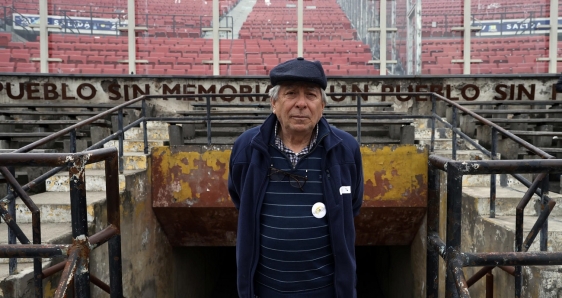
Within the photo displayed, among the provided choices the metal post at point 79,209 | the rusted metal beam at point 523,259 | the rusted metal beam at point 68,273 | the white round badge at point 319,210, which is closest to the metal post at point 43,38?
the metal post at point 79,209

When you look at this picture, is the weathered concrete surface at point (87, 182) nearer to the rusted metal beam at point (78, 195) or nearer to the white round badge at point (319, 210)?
the rusted metal beam at point (78, 195)

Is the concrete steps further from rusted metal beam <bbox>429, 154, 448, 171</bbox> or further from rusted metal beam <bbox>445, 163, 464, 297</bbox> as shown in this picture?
rusted metal beam <bbox>445, 163, 464, 297</bbox>

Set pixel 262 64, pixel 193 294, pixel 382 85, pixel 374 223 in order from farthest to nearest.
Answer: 1. pixel 262 64
2. pixel 382 85
3. pixel 193 294
4. pixel 374 223

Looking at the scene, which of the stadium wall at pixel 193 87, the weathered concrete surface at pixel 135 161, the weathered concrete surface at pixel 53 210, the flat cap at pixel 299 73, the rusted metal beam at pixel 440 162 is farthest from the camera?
the stadium wall at pixel 193 87

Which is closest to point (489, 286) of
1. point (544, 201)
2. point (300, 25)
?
point (544, 201)

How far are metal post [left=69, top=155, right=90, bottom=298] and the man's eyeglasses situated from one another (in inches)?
30.9

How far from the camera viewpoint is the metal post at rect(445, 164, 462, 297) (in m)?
1.82

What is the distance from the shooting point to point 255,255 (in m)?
2.05

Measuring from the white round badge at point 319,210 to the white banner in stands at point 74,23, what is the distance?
9.09 meters

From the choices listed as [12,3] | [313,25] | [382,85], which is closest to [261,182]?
[382,85]

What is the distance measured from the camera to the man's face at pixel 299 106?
2.05m

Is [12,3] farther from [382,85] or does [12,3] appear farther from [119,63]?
[382,85]

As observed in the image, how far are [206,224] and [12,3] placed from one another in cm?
793

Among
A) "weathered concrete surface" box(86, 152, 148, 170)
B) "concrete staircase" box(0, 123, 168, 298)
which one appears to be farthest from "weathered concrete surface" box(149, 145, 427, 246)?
"concrete staircase" box(0, 123, 168, 298)
